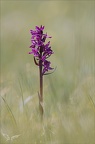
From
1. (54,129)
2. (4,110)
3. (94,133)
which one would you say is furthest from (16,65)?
(94,133)

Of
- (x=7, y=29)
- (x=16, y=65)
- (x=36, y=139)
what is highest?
(x=7, y=29)

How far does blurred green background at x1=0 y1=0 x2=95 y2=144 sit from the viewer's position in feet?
9.98

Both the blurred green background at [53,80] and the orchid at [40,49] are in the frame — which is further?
the orchid at [40,49]

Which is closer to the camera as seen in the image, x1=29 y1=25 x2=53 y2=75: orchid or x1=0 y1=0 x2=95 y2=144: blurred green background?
x1=0 y1=0 x2=95 y2=144: blurred green background

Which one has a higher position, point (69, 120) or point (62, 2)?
point (62, 2)

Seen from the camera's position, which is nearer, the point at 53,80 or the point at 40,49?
the point at 40,49

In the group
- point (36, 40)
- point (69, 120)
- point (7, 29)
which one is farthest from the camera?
point (7, 29)

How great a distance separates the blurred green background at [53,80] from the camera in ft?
9.98

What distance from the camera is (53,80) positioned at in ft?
18.3

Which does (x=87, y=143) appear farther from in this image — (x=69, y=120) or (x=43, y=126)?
(x=43, y=126)

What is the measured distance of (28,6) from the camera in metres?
13.0

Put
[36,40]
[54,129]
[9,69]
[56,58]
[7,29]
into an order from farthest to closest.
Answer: [7,29] → [56,58] → [9,69] → [36,40] → [54,129]

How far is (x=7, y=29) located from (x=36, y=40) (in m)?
6.78

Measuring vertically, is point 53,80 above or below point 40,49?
below
